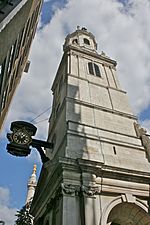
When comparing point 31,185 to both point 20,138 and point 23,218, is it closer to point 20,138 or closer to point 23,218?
point 23,218

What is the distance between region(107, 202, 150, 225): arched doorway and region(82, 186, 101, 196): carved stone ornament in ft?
5.15

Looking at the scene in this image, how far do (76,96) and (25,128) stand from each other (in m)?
6.17

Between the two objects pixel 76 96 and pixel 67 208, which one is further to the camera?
pixel 76 96

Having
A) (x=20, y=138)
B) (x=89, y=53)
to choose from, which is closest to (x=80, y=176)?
(x=20, y=138)

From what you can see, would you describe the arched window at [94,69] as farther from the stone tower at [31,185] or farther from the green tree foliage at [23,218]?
the stone tower at [31,185]

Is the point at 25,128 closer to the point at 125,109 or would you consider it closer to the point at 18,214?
the point at 125,109

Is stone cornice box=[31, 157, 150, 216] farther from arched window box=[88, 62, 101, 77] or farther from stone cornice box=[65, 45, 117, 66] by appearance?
stone cornice box=[65, 45, 117, 66]

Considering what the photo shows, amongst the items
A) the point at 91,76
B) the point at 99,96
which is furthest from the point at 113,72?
the point at 99,96

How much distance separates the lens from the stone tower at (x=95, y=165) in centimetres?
1223

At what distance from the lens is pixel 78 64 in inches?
973

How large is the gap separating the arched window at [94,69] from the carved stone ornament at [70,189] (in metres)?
14.4

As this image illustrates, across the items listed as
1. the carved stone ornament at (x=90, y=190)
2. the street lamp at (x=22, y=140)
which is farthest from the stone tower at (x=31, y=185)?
the carved stone ornament at (x=90, y=190)

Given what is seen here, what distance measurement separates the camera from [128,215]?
13.9 metres

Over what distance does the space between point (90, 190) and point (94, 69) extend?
50.4ft
